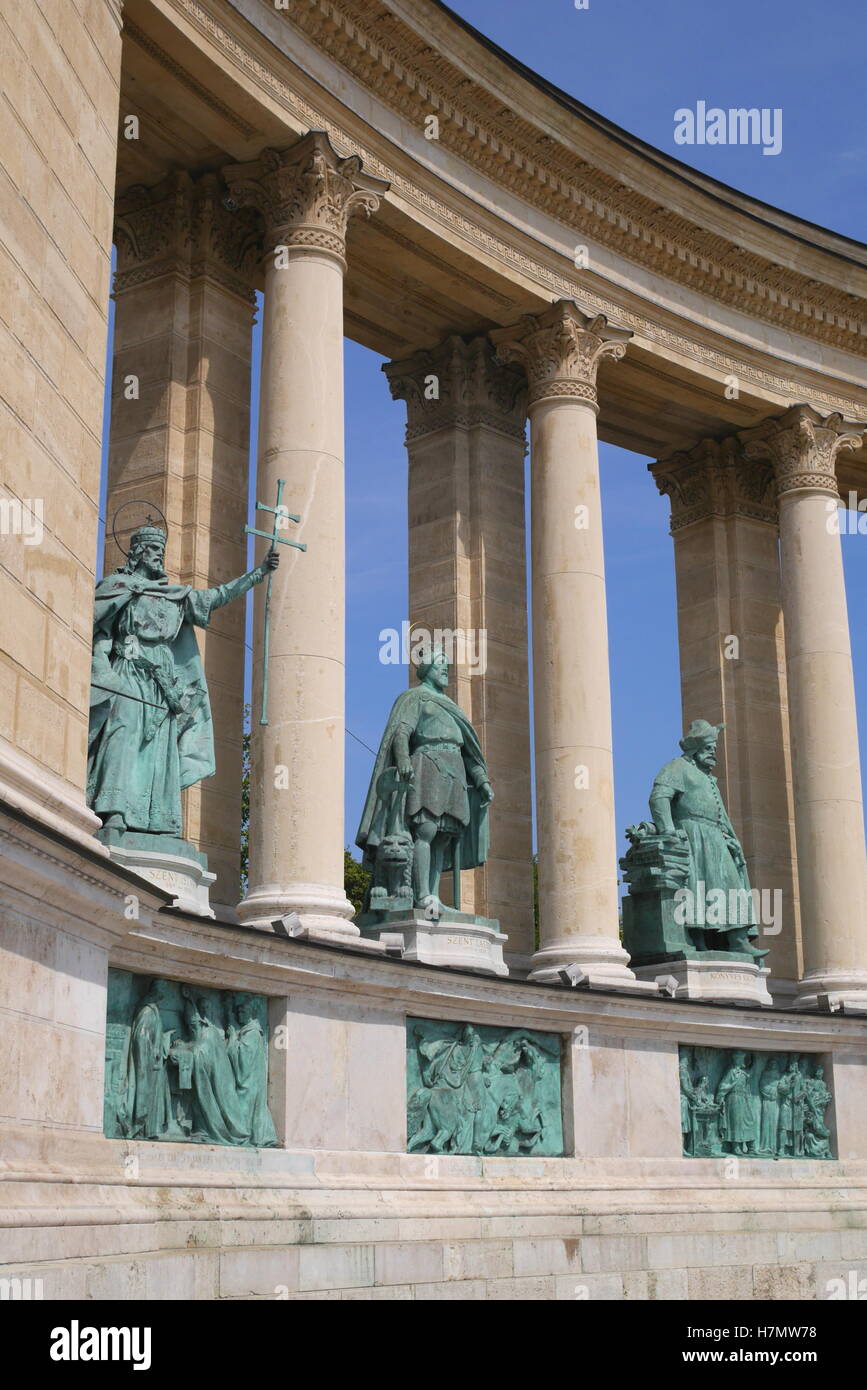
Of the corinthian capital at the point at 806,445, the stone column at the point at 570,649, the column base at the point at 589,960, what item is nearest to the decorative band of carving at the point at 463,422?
the stone column at the point at 570,649

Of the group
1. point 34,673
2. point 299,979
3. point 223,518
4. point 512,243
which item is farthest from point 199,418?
point 34,673

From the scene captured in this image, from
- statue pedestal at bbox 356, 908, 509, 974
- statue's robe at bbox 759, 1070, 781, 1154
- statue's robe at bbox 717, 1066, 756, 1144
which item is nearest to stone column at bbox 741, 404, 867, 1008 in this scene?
statue's robe at bbox 759, 1070, 781, 1154

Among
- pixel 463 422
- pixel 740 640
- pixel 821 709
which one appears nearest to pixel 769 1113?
pixel 821 709

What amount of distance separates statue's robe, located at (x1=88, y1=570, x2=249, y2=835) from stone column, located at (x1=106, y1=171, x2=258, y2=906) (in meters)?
5.85

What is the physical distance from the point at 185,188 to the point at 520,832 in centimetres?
1804

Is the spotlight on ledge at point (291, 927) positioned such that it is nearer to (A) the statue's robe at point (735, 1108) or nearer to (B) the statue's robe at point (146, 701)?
(B) the statue's robe at point (146, 701)

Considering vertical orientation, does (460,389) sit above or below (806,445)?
below

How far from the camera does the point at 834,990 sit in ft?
Result: 151

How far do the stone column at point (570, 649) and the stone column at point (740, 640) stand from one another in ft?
31.7

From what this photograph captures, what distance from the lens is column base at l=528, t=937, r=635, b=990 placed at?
39094 millimetres

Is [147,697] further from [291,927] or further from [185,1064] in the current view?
[185,1064]

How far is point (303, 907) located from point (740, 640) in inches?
953

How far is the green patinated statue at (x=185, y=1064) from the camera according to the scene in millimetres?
26484

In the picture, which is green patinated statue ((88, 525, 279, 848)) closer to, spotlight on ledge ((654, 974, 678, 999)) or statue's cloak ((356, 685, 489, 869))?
statue's cloak ((356, 685, 489, 869))
